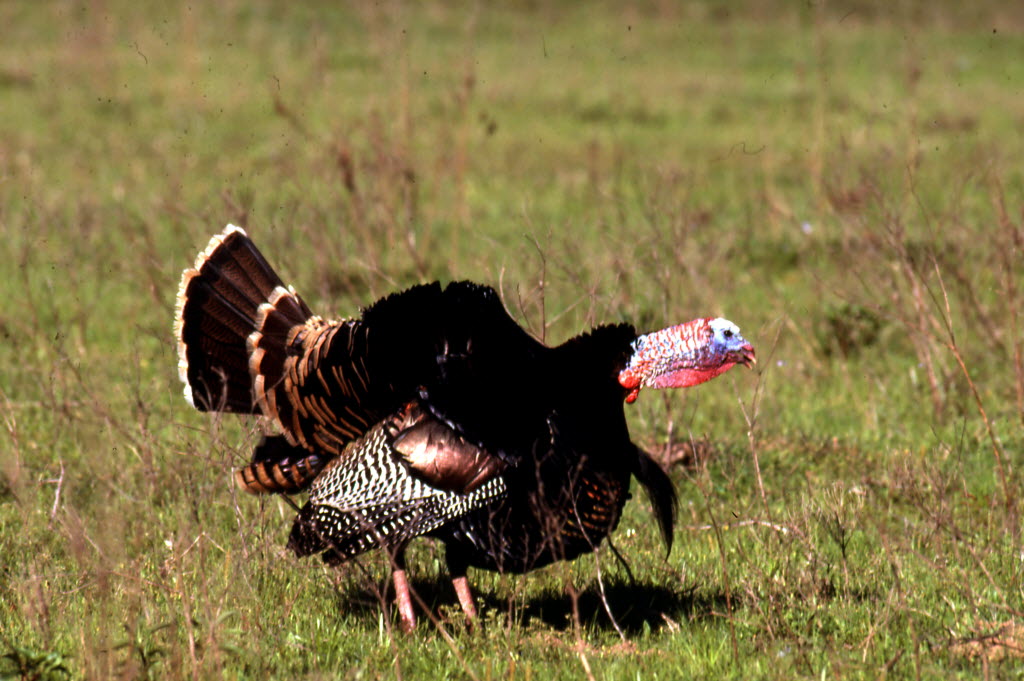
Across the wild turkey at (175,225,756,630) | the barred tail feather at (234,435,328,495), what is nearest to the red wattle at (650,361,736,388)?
the wild turkey at (175,225,756,630)

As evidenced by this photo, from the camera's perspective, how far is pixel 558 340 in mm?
8039

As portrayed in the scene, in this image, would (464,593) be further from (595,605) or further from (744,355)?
(744,355)

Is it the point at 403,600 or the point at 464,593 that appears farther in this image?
the point at 464,593

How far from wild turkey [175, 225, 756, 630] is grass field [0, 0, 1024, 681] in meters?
0.22

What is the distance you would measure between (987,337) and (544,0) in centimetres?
1959

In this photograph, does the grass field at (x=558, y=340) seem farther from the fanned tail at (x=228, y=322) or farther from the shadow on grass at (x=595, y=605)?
the fanned tail at (x=228, y=322)

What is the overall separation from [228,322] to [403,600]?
4.05ft

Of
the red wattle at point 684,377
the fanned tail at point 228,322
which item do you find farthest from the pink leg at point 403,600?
the red wattle at point 684,377

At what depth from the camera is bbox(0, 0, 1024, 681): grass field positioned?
4281 mm

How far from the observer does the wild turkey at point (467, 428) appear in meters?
4.43

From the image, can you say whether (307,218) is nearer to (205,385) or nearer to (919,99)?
(205,385)

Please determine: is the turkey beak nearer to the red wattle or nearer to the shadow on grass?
the red wattle

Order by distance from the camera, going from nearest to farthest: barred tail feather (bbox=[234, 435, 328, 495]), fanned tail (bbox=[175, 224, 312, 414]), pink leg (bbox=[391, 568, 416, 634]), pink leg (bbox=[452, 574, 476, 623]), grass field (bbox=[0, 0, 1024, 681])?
grass field (bbox=[0, 0, 1024, 681]), pink leg (bbox=[391, 568, 416, 634]), pink leg (bbox=[452, 574, 476, 623]), barred tail feather (bbox=[234, 435, 328, 495]), fanned tail (bbox=[175, 224, 312, 414])

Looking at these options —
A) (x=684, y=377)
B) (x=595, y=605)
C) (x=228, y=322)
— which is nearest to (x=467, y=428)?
(x=684, y=377)
